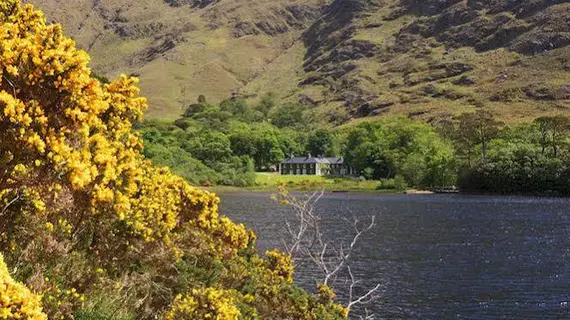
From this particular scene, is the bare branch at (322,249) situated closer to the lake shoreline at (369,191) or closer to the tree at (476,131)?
the lake shoreline at (369,191)

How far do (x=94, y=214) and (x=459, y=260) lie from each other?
39.9 meters

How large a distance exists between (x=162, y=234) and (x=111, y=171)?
242 inches

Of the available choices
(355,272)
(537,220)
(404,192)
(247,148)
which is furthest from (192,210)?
(247,148)

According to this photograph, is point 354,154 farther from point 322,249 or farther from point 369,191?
point 322,249

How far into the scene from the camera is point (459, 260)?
47.7 metres

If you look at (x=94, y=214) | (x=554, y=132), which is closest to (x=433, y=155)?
(x=554, y=132)

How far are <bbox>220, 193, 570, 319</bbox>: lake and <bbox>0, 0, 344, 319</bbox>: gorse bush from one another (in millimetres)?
16013

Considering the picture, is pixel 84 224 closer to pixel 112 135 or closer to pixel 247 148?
pixel 112 135

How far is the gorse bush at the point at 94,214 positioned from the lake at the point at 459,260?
16.0 m

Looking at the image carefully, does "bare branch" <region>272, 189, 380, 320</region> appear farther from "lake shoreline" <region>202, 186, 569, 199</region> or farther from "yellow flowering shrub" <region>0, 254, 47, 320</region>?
"lake shoreline" <region>202, 186, 569, 199</region>

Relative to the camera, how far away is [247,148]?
19450 cm

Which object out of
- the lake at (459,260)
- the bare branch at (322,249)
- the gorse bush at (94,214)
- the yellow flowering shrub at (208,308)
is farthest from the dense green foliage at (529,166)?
the yellow flowering shrub at (208,308)

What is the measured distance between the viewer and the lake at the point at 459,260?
32781mm

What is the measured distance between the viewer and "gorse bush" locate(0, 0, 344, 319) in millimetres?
8234
